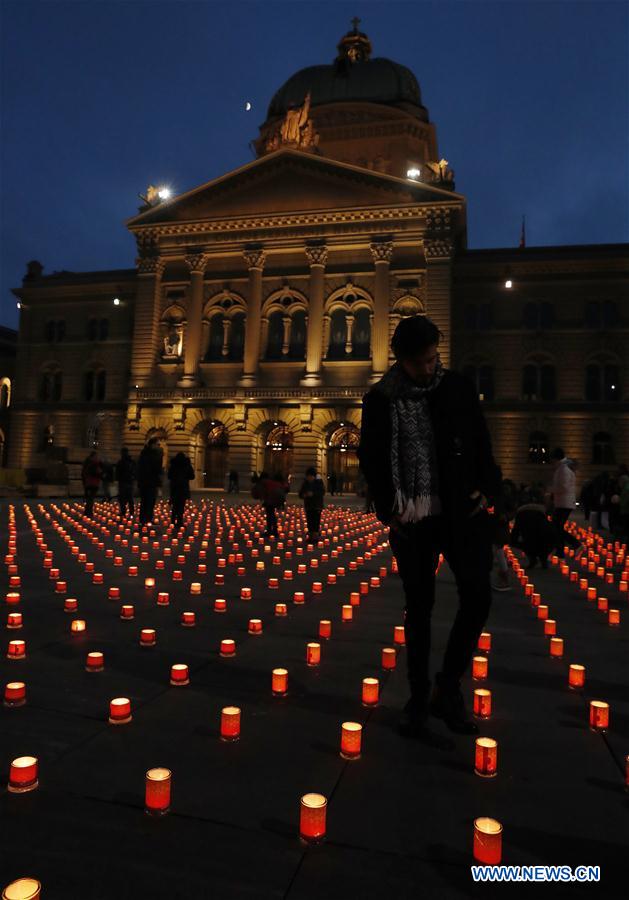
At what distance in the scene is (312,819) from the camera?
225 cm

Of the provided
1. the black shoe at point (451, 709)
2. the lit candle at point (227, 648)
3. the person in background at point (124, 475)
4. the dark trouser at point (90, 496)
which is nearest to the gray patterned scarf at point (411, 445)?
the black shoe at point (451, 709)

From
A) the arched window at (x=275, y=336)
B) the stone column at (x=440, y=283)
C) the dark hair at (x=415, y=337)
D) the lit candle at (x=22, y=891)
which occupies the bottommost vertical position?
the lit candle at (x=22, y=891)

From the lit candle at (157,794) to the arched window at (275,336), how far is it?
34.5m

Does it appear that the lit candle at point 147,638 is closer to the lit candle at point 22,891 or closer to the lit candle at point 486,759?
the lit candle at point 486,759

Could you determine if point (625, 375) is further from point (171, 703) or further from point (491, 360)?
point (171, 703)

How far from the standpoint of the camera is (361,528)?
53.4ft

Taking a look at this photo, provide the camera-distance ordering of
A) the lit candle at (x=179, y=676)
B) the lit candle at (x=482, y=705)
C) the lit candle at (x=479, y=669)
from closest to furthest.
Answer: the lit candle at (x=482, y=705)
the lit candle at (x=179, y=676)
the lit candle at (x=479, y=669)

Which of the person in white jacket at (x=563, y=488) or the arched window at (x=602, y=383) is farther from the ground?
the arched window at (x=602, y=383)

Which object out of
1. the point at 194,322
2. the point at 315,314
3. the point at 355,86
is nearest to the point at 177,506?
the point at 315,314

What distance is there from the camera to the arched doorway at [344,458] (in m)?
35.4

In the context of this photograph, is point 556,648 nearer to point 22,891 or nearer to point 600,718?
point 600,718

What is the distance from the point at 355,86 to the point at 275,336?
81.9 ft

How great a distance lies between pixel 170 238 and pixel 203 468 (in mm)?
14800

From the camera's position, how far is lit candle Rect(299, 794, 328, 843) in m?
2.24
